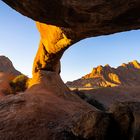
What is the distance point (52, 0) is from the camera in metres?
8.98

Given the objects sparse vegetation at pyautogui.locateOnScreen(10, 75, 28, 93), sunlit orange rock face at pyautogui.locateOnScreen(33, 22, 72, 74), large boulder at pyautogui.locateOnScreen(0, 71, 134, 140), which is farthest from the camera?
sparse vegetation at pyautogui.locateOnScreen(10, 75, 28, 93)

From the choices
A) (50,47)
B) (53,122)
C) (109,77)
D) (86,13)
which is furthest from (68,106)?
(109,77)

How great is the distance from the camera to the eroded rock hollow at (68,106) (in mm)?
9258

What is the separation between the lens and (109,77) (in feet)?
333

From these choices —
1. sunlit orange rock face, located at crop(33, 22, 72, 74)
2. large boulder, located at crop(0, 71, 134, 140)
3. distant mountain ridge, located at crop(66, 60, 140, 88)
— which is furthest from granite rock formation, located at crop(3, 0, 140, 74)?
distant mountain ridge, located at crop(66, 60, 140, 88)

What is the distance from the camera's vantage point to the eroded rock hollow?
9258 millimetres

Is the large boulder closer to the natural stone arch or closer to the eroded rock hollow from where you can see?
the eroded rock hollow

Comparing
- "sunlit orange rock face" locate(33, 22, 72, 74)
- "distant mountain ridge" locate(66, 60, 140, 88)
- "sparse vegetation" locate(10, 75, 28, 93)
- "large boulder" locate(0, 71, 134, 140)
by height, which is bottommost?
"large boulder" locate(0, 71, 134, 140)

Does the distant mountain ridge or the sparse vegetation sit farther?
the distant mountain ridge

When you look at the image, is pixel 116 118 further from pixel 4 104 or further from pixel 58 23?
pixel 4 104

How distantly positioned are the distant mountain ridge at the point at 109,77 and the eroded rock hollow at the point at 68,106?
7553 cm

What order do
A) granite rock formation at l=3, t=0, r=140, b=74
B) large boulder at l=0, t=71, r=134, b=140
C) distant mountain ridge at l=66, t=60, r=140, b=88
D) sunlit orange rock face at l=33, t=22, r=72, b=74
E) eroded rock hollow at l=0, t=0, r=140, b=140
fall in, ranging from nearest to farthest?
granite rock formation at l=3, t=0, r=140, b=74, eroded rock hollow at l=0, t=0, r=140, b=140, large boulder at l=0, t=71, r=134, b=140, sunlit orange rock face at l=33, t=22, r=72, b=74, distant mountain ridge at l=66, t=60, r=140, b=88

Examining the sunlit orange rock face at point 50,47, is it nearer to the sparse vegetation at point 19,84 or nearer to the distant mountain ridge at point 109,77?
the sparse vegetation at point 19,84

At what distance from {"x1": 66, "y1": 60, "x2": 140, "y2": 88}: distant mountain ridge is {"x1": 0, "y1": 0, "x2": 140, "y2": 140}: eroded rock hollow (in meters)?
75.5
